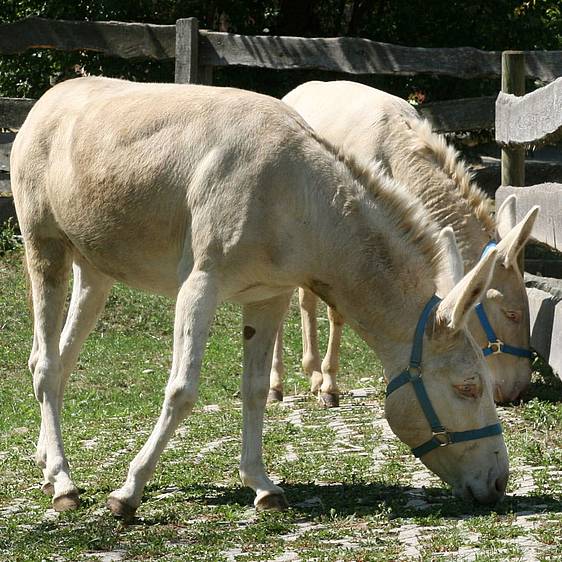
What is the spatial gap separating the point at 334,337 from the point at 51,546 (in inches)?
178

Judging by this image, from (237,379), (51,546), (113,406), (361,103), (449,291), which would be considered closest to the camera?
(51,546)

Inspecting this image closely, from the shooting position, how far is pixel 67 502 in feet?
18.9

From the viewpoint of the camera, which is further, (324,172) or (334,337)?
(334,337)

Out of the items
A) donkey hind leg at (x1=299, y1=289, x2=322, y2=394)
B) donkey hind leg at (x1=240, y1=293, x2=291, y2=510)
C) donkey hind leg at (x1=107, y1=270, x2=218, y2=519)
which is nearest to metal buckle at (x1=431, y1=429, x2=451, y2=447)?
donkey hind leg at (x1=240, y1=293, x2=291, y2=510)

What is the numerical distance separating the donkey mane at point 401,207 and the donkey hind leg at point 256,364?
2.68 feet

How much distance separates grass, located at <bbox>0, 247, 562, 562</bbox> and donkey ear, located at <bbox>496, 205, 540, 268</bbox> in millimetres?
1026

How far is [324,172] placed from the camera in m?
5.55

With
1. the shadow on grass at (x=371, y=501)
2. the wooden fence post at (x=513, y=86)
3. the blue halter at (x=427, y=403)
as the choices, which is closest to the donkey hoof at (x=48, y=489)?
the shadow on grass at (x=371, y=501)

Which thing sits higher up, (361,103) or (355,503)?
(361,103)

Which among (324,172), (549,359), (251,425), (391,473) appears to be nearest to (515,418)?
(549,359)

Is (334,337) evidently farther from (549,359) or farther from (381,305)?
(381,305)

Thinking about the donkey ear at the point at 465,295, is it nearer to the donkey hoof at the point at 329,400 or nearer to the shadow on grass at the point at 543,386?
the shadow on grass at the point at 543,386

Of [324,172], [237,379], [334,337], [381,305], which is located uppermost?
[324,172]

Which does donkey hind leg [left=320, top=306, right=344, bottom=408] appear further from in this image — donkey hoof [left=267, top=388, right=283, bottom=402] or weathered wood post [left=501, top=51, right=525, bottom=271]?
weathered wood post [left=501, top=51, right=525, bottom=271]
